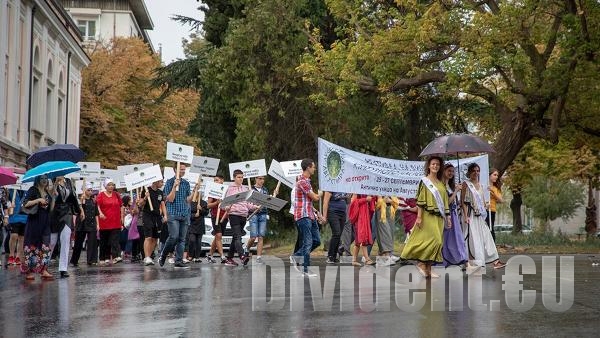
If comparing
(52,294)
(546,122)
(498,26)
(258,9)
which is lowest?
(52,294)

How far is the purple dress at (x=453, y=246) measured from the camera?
14977 millimetres

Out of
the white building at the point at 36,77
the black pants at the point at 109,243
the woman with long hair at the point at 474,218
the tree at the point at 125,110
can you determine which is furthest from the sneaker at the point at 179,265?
the tree at the point at 125,110

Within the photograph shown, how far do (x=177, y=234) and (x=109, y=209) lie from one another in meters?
3.89

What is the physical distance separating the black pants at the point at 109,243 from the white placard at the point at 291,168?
380 cm

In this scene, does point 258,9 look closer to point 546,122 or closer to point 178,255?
point 546,122

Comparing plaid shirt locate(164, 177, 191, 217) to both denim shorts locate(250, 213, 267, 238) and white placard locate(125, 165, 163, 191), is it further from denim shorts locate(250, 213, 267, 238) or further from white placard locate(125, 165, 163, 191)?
white placard locate(125, 165, 163, 191)

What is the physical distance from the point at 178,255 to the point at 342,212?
131 inches

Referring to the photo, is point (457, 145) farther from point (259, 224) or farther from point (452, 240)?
point (259, 224)

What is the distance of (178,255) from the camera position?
1858cm

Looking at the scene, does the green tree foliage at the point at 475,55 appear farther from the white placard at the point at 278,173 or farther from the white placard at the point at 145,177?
the white placard at the point at 145,177

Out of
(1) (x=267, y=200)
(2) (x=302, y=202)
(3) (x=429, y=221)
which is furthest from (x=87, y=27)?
(3) (x=429, y=221)

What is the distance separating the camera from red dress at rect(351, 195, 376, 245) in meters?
19.4

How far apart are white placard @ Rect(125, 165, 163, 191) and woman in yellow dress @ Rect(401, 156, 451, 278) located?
26.7ft

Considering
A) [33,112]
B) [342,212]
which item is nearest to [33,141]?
[33,112]
